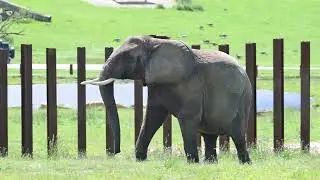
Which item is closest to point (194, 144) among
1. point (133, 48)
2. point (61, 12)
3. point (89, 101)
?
point (133, 48)

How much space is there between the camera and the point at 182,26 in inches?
2472

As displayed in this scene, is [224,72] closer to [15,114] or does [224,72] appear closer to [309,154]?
[309,154]

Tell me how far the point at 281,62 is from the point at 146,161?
3372mm

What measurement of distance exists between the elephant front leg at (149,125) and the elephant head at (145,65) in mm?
433

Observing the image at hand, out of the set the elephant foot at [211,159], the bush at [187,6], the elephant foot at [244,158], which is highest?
the bush at [187,6]

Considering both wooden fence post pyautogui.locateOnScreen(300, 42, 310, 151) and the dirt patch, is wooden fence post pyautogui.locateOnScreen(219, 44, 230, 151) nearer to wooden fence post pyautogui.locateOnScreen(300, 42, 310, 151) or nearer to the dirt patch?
wooden fence post pyautogui.locateOnScreen(300, 42, 310, 151)

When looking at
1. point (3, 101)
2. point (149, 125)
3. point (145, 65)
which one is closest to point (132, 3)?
point (3, 101)

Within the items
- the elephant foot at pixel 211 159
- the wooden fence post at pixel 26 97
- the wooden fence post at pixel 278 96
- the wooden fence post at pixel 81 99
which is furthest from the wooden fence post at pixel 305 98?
the wooden fence post at pixel 26 97

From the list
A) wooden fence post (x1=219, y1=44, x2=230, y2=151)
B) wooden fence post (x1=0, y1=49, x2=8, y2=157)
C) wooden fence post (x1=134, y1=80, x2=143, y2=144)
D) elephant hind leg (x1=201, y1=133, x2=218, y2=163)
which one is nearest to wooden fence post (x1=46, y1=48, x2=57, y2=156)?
wooden fence post (x1=0, y1=49, x2=8, y2=157)

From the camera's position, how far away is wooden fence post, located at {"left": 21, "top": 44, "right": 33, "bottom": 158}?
13992 mm

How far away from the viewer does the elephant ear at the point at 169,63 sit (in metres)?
12.3

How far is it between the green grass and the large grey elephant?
33.9 m

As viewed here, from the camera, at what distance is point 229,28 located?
62.3 m

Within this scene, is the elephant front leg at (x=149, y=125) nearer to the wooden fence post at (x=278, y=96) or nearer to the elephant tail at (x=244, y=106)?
the elephant tail at (x=244, y=106)
